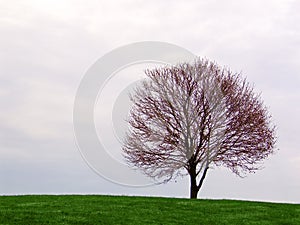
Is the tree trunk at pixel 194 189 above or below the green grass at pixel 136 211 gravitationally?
above

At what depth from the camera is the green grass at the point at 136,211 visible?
24406mm

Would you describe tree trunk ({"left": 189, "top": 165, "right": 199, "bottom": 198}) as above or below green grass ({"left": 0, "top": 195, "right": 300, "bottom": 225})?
above

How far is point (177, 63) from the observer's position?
126ft

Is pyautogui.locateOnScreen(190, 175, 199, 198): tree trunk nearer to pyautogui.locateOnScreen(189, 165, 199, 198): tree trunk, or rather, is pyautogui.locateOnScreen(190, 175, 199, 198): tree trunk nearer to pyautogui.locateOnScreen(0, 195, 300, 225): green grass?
pyautogui.locateOnScreen(189, 165, 199, 198): tree trunk

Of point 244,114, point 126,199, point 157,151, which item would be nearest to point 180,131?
point 157,151

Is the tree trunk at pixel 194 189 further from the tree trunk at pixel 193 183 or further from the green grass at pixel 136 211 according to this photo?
the green grass at pixel 136 211

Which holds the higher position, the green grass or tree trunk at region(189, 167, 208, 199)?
tree trunk at region(189, 167, 208, 199)

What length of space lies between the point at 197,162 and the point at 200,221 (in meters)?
11.7

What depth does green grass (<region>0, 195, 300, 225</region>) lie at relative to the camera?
80.1ft

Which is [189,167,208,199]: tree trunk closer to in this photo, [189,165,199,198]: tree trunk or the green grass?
[189,165,199,198]: tree trunk

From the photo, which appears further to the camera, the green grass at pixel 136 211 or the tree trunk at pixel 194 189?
the tree trunk at pixel 194 189

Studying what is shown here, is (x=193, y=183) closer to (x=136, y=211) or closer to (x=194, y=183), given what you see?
(x=194, y=183)

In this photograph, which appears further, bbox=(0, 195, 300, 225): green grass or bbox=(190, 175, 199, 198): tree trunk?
bbox=(190, 175, 199, 198): tree trunk

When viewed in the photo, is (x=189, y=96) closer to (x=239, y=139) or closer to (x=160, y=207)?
(x=239, y=139)
